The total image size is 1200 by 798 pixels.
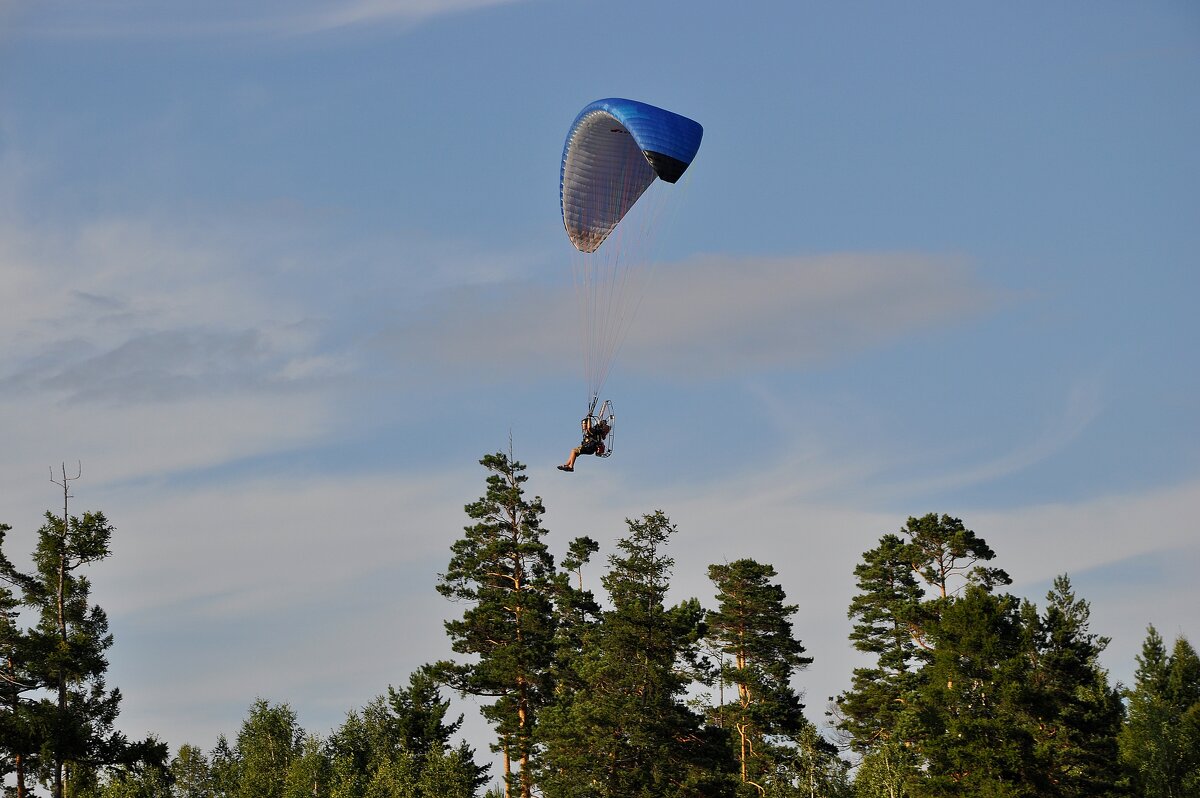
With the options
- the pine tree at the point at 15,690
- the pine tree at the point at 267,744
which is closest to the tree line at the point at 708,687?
the pine tree at the point at 15,690

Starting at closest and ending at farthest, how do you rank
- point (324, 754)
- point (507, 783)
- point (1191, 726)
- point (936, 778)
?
1. point (936, 778)
2. point (507, 783)
3. point (1191, 726)
4. point (324, 754)

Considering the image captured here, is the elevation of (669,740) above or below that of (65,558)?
below

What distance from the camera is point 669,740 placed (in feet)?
187

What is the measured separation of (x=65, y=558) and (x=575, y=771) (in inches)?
760

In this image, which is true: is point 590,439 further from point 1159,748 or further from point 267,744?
point 267,744

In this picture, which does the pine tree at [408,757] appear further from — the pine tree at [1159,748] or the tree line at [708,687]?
the pine tree at [1159,748]

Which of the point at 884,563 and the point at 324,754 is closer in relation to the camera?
the point at 884,563

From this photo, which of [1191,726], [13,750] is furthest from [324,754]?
[1191,726]

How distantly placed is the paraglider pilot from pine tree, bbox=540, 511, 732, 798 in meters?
13.7

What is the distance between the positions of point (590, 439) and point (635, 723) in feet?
48.5

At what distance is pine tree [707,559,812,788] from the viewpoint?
5997 cm

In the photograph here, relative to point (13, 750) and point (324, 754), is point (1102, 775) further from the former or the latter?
point (324, 754)

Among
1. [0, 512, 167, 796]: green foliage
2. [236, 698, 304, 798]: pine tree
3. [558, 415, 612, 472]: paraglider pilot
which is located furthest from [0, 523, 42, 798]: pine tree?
[236, 698, 304, 798]: pine tree

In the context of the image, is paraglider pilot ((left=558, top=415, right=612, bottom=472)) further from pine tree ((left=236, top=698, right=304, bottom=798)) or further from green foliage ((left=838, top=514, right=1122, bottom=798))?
pine tree ((left=236, top=698, right=304, bottom=798))
